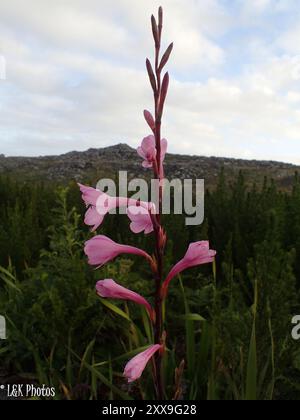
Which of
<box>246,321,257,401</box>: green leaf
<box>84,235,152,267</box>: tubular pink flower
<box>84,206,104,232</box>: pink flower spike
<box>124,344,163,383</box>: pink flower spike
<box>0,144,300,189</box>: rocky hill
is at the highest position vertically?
<box>0,144,300,189</box>: rocky hill

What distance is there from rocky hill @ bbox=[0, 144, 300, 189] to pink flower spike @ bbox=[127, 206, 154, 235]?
109 ft

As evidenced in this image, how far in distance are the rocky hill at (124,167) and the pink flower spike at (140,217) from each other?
33.1 m

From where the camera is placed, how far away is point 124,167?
4062cm

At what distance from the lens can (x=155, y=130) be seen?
140 cm

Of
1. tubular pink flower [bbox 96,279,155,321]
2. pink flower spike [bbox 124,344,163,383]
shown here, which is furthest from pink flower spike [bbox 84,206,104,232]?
pink flower spike [bbox 124,344,163,383]

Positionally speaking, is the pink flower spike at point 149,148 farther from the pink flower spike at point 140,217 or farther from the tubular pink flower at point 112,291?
the tubular pink flower at point 112,291

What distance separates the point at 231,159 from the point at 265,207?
46802 millimetres

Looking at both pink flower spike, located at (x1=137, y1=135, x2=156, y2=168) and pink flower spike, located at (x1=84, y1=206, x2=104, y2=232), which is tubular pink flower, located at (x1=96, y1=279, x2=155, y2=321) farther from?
pink flower spike, located at (x1=137, y1=135, x2=156, y2=168)

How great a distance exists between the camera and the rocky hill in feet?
128

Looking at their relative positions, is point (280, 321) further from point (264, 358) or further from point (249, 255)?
point (249, 255)

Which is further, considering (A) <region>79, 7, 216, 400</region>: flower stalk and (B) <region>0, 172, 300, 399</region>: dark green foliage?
(B) <region>0, 172, 300, 399</region>: dark green foliage
